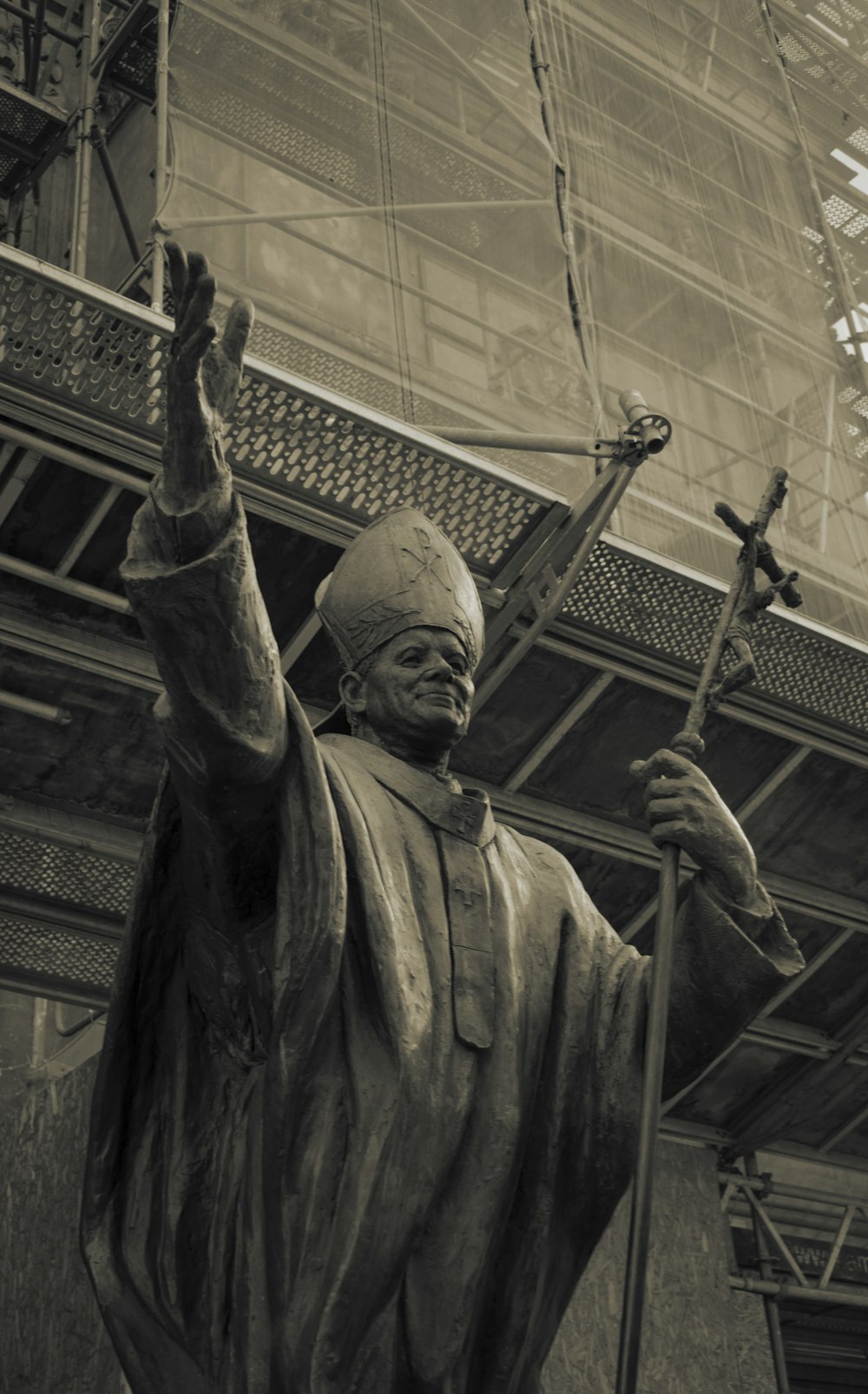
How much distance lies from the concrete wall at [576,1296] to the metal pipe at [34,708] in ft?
5.02

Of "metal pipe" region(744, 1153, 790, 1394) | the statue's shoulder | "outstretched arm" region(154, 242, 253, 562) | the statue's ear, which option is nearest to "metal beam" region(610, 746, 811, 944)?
"metal pipe" region(744, 1153, 790, 1394)

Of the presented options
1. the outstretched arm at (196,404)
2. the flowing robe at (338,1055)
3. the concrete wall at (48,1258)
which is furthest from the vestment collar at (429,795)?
the concrete wall at (48,1258)

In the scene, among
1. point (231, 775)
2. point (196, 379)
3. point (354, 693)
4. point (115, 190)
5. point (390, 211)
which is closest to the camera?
point (196, 379)

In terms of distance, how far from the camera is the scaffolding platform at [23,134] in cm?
1023

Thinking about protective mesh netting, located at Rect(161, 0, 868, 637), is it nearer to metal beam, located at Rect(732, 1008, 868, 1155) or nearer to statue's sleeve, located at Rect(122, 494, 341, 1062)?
metal beam, located at Rect(732, 1008, 868, 1155)

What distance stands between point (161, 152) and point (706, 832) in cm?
582

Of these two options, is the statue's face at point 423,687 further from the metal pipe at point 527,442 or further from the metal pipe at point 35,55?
the metal pipe at point 35,55

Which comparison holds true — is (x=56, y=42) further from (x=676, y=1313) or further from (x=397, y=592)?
(x=397, y=592)

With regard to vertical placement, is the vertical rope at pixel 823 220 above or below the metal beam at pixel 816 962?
above

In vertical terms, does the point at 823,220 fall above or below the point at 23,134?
above

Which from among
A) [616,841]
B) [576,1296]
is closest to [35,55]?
[616,841]

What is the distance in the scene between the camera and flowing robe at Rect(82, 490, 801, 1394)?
3094 millimetres

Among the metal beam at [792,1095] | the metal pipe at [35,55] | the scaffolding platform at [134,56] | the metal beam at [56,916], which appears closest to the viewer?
the metal beam at [56,916]

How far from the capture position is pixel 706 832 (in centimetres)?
347
